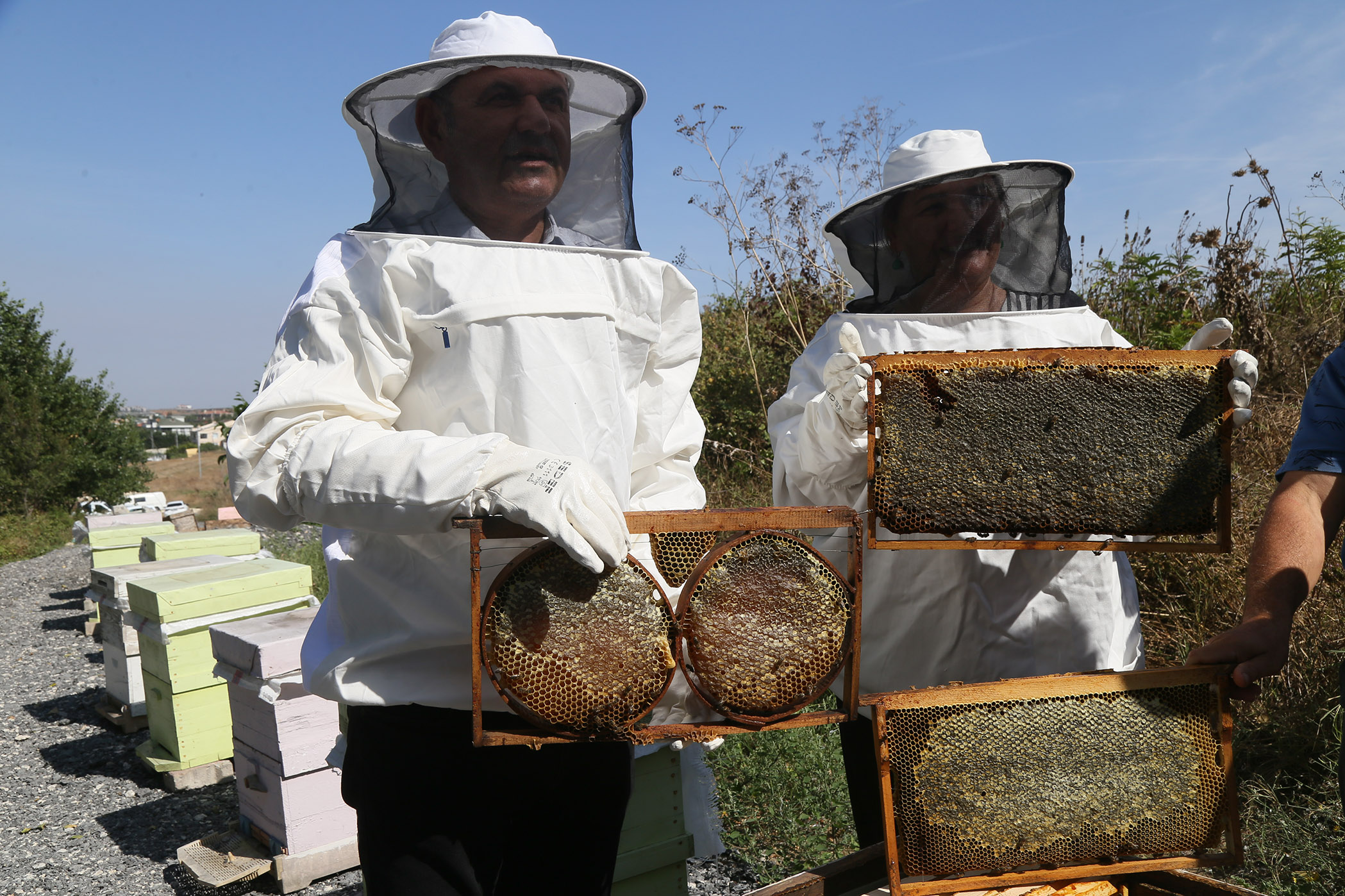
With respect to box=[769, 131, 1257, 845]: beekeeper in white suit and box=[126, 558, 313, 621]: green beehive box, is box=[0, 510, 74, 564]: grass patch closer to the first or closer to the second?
box=[126, 558, 313, 621]: green beehive box

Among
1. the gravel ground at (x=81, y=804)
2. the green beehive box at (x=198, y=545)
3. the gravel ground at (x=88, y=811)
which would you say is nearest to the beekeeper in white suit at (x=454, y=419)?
Answer: the gravel ground at (x=88, y=811)

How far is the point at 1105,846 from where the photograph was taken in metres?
1.87

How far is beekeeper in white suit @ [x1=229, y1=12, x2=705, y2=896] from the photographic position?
163cm

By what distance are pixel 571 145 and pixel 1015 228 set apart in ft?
4.35

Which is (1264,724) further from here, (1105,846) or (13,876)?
(13,876)

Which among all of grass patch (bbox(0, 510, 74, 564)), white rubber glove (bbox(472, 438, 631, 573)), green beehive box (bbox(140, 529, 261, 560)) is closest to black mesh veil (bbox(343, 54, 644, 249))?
white rubber glove (bbox(472, 438, 631, 573))

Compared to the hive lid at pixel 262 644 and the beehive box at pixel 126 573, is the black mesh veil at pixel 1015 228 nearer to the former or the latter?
the hive lid at pixel 262 644

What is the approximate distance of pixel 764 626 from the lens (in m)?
1.74

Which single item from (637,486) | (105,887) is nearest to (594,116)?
(637,486)

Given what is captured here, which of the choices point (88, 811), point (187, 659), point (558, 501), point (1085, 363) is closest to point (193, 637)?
point (187, 659)

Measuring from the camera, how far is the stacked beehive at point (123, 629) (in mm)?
6250

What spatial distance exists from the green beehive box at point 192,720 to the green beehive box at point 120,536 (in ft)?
12.6

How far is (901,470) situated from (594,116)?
117 centimetres

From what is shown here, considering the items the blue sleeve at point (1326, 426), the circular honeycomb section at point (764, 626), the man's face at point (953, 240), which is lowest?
the circular honeycomb section at point (764, 626)
